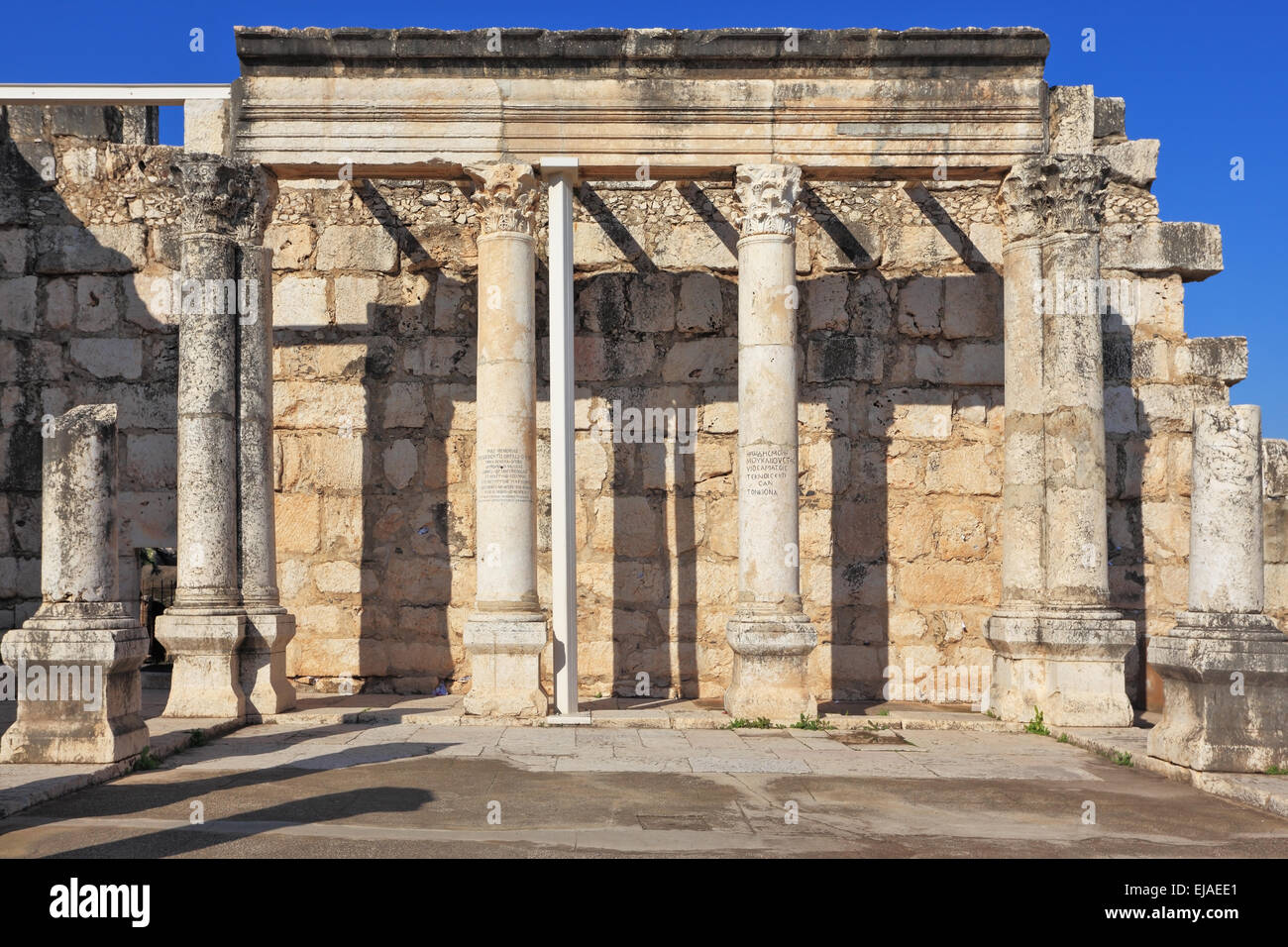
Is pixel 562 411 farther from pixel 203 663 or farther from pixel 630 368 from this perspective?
pixel 203 663

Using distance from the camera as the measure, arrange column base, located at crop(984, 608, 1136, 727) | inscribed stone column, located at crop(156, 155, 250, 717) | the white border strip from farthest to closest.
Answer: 1. the white border strip
2. inscribed stone column, located at crop(156, 155, 250, 717)
3. column base, located at crop(984, 608, 1136, 727)

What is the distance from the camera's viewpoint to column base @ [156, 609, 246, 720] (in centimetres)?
1154

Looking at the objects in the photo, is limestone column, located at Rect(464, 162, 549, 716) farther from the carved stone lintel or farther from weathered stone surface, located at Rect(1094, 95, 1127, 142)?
weathered stone surface, located at Rect(1094, 95, 1127, 142)

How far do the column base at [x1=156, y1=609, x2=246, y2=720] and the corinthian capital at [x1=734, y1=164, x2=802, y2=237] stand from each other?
20.4 ft

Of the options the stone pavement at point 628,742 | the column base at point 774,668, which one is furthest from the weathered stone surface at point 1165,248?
the column base at point 774,668

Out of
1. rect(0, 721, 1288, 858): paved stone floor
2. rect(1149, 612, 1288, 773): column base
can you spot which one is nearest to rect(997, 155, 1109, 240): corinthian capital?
rect(1149, 612, 1288, 773): column base

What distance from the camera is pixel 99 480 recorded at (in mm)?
8992

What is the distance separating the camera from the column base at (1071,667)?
11.4 m

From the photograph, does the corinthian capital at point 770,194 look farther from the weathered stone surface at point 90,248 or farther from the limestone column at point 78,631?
the weathered stone surface at point 90,248

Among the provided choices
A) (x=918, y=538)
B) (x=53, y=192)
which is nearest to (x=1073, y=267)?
(x=918, y=538)

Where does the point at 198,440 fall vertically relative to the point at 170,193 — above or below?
below

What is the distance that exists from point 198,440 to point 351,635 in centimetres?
307

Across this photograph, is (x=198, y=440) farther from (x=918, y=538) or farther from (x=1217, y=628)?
(x=1217, y=628)
